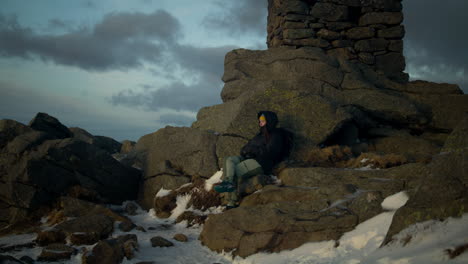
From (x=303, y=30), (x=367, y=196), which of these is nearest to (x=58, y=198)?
(x=367, y=196)

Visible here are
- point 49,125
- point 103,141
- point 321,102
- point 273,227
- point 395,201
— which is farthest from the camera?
point 103,141

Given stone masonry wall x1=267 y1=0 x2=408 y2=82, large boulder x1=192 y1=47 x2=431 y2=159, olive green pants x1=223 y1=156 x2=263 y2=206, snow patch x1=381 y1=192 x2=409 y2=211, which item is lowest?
snow patch x1=381 y1=192 x2=409 y2=211

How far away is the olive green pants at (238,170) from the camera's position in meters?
8.84

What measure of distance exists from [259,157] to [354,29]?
29.6 ft

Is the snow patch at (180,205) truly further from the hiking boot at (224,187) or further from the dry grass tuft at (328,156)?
the dry grass tuft at (328,156)

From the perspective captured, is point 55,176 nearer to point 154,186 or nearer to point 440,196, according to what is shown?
point 154,186

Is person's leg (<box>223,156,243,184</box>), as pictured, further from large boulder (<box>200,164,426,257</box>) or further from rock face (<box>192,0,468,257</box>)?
large boulder (<box>200,164,426,257</box>)

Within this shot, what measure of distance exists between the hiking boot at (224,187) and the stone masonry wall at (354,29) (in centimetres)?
839

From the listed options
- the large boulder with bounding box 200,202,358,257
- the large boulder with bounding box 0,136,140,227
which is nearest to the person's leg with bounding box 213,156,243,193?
the large boulder with bounding box 200,202,358,257

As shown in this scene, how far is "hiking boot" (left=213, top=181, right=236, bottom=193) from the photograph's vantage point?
8.21 meters

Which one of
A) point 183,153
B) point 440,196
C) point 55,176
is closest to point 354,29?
point 183,153

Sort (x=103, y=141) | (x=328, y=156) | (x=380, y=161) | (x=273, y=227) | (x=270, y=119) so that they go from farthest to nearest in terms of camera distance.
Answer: (x=103, y=141) → (x=328, y=156) → (x=270, y=119) → (x=380, y=161) → (x=273, y=227)

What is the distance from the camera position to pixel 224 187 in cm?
827

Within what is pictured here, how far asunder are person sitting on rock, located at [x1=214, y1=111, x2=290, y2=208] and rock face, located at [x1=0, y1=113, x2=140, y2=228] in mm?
4087
